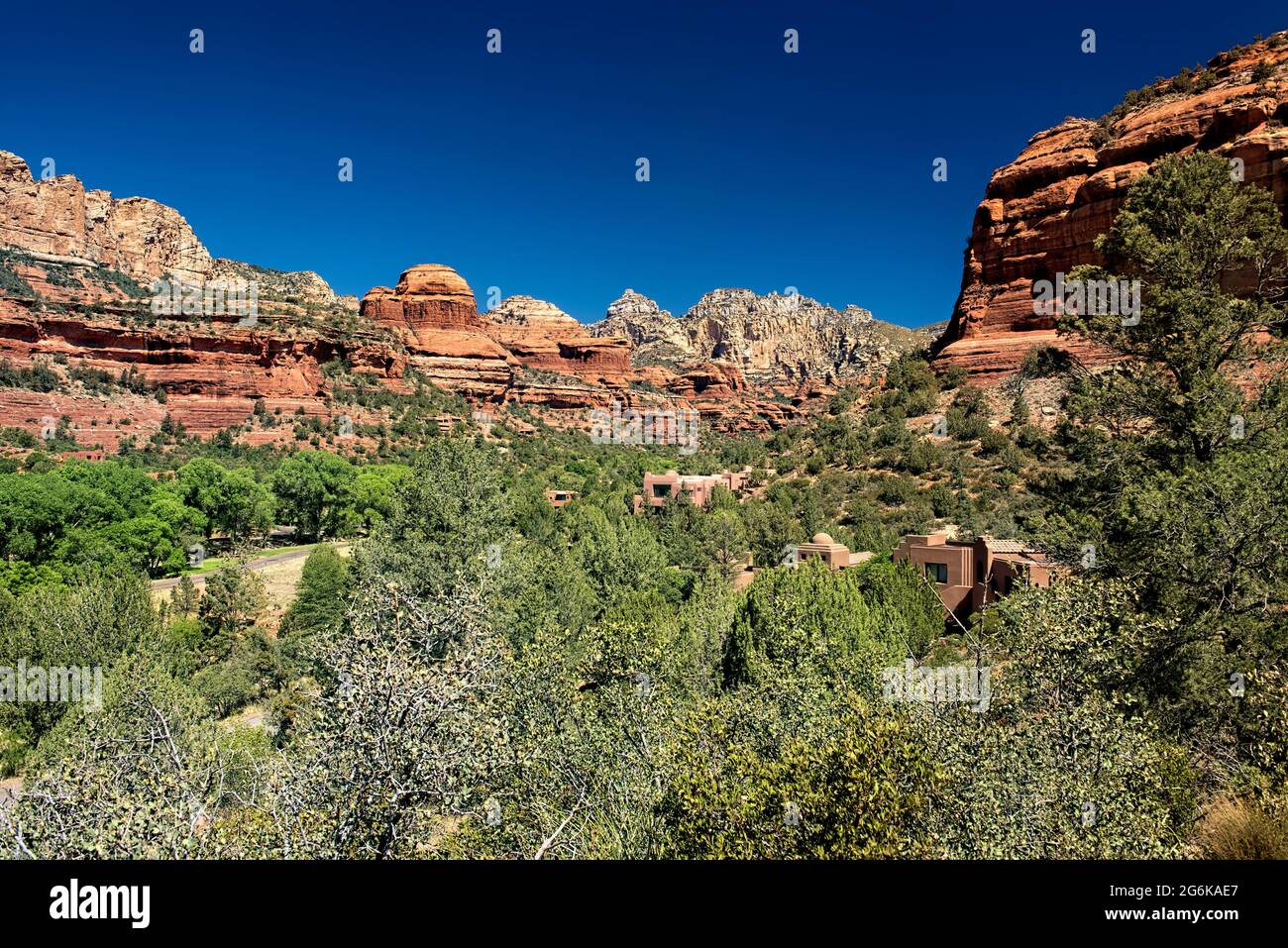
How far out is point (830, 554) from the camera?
31234 millimetres

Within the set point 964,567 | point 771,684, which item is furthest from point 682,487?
point 771,684

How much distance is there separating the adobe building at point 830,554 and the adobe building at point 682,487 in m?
18.3

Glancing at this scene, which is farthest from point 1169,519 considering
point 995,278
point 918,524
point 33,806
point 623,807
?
point 995,278

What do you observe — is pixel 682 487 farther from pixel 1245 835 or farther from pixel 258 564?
pixel 1245 835

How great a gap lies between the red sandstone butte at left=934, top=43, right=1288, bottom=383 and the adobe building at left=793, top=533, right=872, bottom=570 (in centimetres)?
2336

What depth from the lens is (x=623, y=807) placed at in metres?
7.88

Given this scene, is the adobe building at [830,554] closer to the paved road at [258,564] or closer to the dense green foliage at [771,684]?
the dense green foliage at [771,684]

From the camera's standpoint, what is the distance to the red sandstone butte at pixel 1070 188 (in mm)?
39406

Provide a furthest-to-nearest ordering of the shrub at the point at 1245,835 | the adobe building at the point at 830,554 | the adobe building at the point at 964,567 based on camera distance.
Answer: the adobe building at the point at 830,554
the adobe building at the point at 964,567
the shrub at the point at 1245,835

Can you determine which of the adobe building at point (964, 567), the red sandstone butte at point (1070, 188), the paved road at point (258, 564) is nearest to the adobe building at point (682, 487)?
the red sandstone butte at point (1070, 188)
